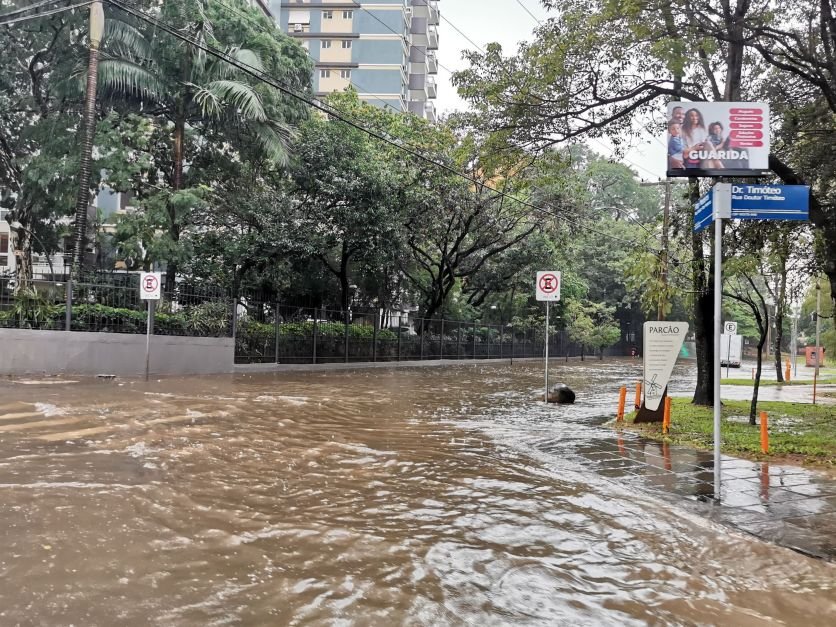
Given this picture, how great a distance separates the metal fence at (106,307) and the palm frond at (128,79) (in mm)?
5918

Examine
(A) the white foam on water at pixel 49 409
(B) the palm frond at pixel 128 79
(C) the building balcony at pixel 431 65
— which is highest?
(C) the building balcony at pixel 431 65

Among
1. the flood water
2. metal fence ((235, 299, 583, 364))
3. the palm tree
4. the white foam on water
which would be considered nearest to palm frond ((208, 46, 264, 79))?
the palm tree

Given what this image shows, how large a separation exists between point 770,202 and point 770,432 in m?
5.36

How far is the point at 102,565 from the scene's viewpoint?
3.93 metres

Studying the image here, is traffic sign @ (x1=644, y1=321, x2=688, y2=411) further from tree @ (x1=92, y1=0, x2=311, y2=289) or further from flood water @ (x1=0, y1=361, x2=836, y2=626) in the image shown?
Answer: tree @ (x1=92, y1=0, x2=311, y2=289)

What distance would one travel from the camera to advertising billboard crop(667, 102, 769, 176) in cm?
655

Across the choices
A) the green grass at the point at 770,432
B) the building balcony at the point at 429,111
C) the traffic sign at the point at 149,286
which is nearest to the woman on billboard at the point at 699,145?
the green grass at the point at 770,432

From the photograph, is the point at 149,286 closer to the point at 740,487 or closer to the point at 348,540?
the point at 348,540

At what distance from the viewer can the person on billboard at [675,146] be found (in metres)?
6.86

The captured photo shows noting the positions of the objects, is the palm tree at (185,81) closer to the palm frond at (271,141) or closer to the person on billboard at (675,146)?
the palm frond at (271,141)

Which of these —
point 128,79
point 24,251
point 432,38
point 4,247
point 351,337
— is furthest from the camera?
point 432,38

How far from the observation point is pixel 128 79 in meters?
19.1

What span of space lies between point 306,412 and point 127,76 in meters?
13.4

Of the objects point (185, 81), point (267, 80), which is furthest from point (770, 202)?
point (185, 81)
